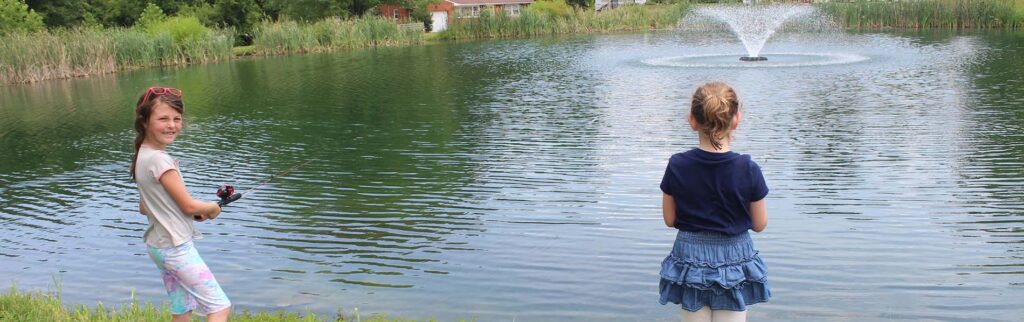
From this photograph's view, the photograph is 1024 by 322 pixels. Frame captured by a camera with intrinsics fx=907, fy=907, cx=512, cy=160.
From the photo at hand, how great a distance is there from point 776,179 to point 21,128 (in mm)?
16257

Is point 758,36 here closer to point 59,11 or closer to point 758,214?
point 758,214

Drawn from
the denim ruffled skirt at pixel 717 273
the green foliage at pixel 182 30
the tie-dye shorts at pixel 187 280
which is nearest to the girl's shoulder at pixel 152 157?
the tie-dye shorts at pixel 187 280

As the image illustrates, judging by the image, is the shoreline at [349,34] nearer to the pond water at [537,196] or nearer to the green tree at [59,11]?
the pond water at [537,196]

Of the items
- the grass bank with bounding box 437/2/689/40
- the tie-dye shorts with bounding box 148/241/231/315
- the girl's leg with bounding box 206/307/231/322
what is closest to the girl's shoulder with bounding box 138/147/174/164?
the tie-dye shorts with bounding box 148/241/231/315

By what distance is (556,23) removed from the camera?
50.2 metres

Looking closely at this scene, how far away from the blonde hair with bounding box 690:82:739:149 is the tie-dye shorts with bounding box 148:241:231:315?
236cm

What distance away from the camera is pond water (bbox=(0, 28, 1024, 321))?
22.9 ft

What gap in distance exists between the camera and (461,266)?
7.73 meters

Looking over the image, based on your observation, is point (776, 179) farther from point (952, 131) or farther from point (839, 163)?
point (952, 131)

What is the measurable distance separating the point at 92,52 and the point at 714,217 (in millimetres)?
33038

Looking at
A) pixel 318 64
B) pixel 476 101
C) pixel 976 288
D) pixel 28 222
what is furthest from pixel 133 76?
pixel 976 288

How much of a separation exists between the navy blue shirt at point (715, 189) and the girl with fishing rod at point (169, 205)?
2108 millimetres

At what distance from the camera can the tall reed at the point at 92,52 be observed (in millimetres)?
30297

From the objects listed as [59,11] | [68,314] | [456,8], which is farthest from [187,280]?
[456,8]
